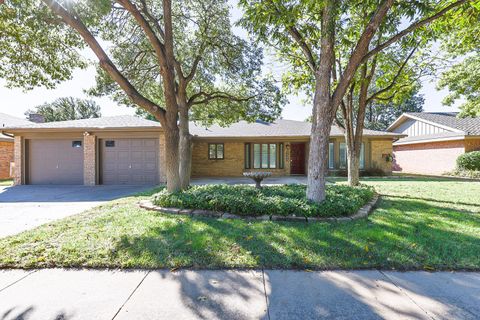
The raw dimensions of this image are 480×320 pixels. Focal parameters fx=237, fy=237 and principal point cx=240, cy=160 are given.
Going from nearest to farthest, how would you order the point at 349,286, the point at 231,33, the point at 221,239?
the point at 349,286
the point at 221,239
the point at 231,33

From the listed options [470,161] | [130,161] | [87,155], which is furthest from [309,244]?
[470,161]

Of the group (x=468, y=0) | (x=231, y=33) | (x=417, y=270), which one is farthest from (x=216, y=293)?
(x=231, y=33)

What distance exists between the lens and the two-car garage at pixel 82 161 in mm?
11906

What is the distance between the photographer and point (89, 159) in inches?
464

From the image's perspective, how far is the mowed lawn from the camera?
10.9 feet

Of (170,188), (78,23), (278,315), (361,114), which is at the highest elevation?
(78,23)

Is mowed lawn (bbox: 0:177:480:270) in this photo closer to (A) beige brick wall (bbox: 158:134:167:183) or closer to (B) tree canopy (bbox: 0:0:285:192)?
(B) tree canopy (bbox: 0:0:285:192)

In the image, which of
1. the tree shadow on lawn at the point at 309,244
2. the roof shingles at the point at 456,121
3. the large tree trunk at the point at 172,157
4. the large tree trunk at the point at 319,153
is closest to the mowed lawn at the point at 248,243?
the tree shadow on lawn at the point at 309,244

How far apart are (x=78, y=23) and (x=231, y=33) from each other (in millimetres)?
5200

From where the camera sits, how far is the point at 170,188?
272 inches

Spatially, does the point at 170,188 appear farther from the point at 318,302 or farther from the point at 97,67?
the point at 97,67

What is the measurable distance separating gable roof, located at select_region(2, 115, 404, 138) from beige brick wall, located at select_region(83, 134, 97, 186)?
24.2 inches

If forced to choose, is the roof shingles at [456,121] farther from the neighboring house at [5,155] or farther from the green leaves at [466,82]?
the neighboring house at [5,155]

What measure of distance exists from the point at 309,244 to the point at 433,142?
1963cm
